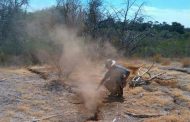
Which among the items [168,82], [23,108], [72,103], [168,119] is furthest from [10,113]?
[168,82]

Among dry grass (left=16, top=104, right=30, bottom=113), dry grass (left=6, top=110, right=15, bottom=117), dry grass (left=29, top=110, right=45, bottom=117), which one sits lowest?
dry grass (left=29, top=110, right=45, bottom=117)

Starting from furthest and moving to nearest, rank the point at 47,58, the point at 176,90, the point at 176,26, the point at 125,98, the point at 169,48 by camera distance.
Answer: the point at 176,26
the point at 169,48
the point at 47,58
the point at 176,90
the point at 125,98

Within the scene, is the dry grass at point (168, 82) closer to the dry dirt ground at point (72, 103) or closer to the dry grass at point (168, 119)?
the dry dirt ground at point (72, 103)

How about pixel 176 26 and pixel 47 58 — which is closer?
pixel 47 58

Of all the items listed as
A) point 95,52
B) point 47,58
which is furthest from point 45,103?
point 95,52

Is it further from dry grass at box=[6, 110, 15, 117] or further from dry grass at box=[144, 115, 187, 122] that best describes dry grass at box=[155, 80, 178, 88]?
dry grass at box=[6, 110, 15, 117]

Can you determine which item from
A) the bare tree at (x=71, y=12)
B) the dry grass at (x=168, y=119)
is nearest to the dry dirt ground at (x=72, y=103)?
the dry grass at (x=168, y=119)

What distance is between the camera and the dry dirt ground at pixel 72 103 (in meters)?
10.6

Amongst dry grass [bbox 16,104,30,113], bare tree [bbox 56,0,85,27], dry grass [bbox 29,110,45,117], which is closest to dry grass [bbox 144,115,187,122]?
dry grass [bbox 29,110,45,117]

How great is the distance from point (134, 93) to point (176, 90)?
1821 millimetres

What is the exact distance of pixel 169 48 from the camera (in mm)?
39062

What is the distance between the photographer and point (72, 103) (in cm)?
1197

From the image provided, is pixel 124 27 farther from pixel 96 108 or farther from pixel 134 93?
pixel 96 108

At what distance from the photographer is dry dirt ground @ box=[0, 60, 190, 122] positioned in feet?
34.8
